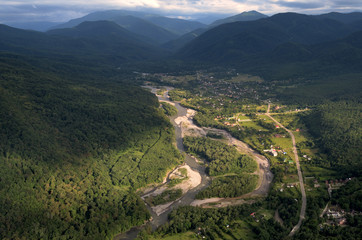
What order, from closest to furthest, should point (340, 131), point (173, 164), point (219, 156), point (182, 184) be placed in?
A: point (182, 184), point (173, 164), point (219, 156), point (340, 131)

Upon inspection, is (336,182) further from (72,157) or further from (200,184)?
(72,157)

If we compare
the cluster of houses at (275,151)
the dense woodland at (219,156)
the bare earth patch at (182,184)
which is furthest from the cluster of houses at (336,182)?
the bare earth patch at (182,184)

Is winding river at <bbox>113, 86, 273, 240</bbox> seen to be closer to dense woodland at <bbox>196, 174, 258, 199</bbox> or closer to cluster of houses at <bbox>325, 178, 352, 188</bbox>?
dense woodland at <bbox>196, 174, 258, 199</bbox>

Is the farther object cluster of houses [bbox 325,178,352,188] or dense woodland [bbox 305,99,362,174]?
dense woodland [bbox 305,99,362,174]

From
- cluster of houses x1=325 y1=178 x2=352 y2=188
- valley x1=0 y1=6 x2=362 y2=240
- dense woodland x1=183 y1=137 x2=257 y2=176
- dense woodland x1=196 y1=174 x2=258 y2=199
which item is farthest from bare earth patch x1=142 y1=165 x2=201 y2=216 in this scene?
cluster of houses x1=325 y1=178 x2=352 y2=188

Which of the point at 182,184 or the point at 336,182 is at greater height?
the point at 336,182

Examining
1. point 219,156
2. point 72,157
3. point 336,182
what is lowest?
point 219,156

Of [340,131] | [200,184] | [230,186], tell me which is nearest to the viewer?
[230,186]

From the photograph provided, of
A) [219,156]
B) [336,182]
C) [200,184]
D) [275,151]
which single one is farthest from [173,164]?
[336,182]

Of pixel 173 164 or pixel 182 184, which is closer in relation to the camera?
pixel 182 184
